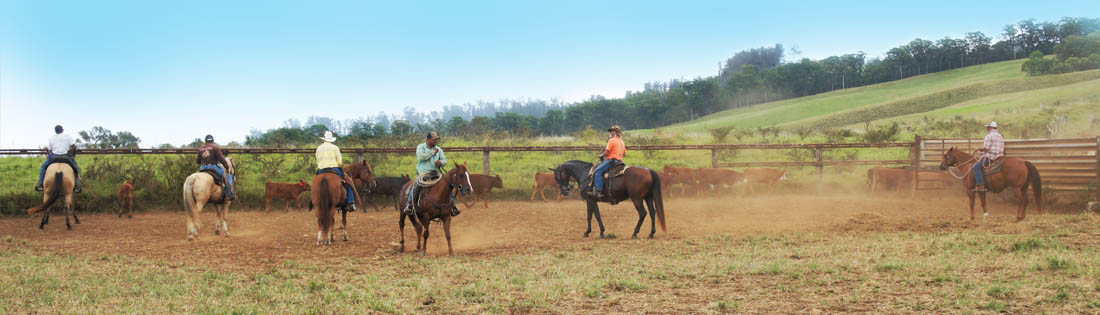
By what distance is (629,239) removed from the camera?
10773mm

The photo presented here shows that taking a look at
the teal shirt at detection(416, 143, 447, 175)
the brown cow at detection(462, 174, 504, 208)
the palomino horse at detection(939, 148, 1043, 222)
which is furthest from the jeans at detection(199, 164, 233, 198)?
the palomino horse at detection(939, 148, 1043, 222)

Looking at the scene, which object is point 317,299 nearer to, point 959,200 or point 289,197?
point 289,197

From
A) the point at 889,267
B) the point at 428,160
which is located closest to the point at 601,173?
the point at 428,160

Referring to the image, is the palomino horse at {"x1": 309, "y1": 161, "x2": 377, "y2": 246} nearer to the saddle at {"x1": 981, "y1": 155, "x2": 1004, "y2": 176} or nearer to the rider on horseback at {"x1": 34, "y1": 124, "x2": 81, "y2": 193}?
the rider on horseback at {"x1": 34, "y1": 124, "x2": 81, "y2": 193}

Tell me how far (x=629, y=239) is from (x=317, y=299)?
6049mm

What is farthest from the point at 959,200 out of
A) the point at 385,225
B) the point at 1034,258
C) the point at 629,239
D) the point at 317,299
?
the point at 317,299

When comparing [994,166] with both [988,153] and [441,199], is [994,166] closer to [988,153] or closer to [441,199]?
[988,153]

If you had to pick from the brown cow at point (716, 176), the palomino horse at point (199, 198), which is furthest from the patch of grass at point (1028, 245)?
the palomino horse at point (199, 198)

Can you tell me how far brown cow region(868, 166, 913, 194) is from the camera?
60.2 feet

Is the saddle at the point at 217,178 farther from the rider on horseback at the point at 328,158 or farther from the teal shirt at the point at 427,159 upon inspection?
the teal shirt at the point at 427,159

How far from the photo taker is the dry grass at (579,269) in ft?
19.1

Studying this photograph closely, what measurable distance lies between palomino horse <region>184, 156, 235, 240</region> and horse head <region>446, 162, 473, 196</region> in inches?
210

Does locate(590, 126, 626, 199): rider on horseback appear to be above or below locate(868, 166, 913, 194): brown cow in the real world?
above

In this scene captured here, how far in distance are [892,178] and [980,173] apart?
18.9 feet
